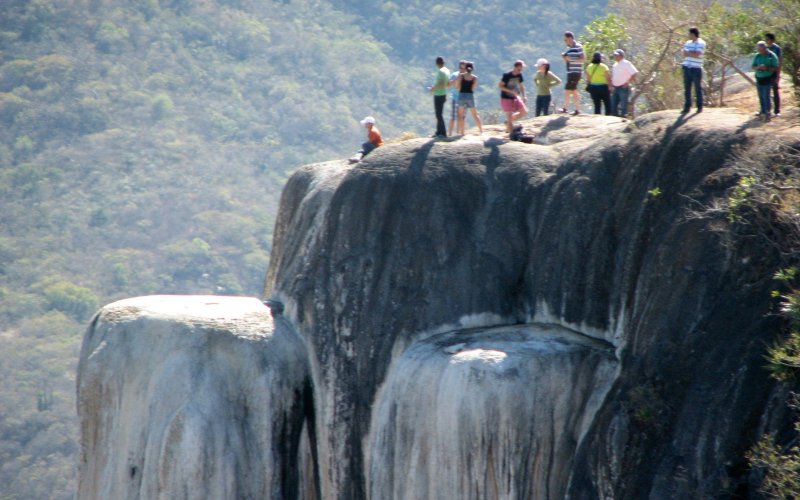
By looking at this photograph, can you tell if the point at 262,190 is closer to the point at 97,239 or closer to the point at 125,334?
the point at 97,239

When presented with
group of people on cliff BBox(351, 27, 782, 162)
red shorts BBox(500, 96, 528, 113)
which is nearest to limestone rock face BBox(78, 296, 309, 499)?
group of people on cliff BBox(351, 27, 782, 162)

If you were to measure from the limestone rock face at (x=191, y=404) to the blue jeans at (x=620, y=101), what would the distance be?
7352mm

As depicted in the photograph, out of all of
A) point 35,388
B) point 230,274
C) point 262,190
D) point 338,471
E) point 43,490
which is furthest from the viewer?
point 262,190

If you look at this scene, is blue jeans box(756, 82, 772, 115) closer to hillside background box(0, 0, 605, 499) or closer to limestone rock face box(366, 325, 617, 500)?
limestone rock face box(366, 325, 617, 500)

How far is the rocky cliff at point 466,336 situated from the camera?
2084 centimetres

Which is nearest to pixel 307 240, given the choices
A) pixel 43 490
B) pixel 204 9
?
pixel 43 490

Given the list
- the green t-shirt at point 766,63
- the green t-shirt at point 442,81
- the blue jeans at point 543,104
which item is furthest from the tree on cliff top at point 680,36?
the green t-shirt at point 442,81

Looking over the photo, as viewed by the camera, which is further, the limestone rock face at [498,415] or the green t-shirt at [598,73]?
the green t-shirt at [598,73]

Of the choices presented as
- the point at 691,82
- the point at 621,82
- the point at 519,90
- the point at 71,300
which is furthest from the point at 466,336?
the point at 71,300

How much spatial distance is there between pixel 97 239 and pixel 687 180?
59511mm

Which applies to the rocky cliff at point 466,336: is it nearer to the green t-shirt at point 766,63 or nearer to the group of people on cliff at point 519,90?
the green t-shirt at point 766,63

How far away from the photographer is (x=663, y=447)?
794 inches

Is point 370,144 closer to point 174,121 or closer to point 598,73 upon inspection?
point 598,73

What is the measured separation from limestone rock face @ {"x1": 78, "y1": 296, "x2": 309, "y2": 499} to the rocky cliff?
33 mm
